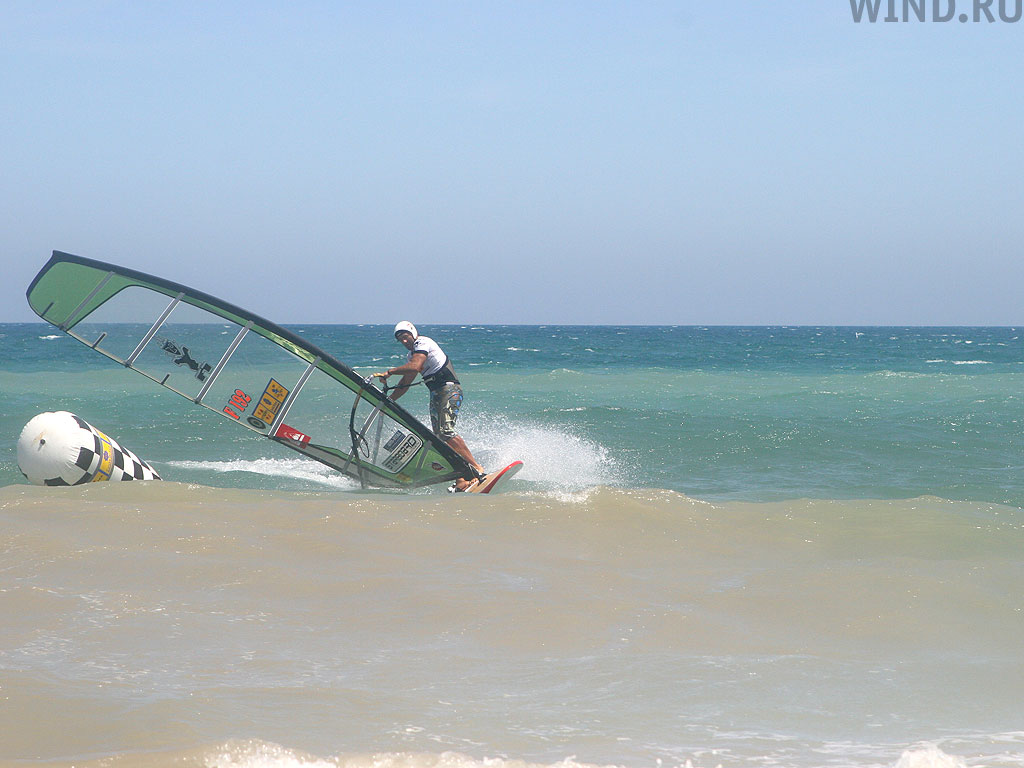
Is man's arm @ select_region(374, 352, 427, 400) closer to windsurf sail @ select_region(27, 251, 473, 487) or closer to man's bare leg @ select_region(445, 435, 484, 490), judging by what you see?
windsurf sail @ select_region(27, 251, 473, 487)

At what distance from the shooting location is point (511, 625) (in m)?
4.61

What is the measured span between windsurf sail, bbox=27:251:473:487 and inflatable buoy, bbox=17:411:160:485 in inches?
52.7

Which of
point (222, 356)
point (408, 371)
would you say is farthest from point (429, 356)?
point (222, 356)

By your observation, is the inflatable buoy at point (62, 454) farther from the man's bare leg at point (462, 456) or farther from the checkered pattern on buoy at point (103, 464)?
the man's bare leg at point (462, 456)

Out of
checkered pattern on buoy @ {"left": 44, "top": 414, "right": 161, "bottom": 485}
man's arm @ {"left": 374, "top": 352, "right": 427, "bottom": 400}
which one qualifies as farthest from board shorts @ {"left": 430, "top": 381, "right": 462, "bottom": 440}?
checkered pattern on buoy @ {"left": 44, "top": 414, "right": 161, "bottom": 485}

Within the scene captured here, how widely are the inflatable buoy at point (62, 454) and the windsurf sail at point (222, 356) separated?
1.34 meters

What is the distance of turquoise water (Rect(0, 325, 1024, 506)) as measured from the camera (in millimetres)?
10688

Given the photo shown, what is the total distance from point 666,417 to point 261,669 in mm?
14456

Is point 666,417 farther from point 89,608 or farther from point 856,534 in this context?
point 89,608

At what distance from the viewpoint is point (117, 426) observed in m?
15.5

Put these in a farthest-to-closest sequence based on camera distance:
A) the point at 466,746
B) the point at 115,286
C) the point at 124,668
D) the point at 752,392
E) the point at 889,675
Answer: the point at 752,392 → the point at 115,286 → the point at 889,675 → the point at 124,668 → the point at 466,746

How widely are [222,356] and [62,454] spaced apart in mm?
1945

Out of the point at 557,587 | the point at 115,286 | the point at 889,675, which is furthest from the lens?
the point at 115,286

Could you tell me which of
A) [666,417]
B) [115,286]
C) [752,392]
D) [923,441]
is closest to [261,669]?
[115,286]
